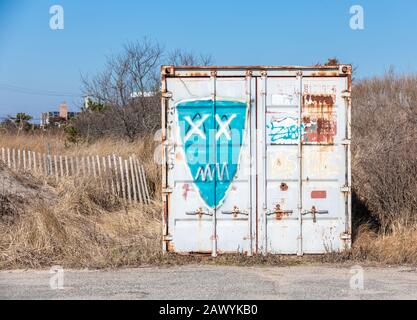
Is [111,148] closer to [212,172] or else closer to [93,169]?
[93,169]

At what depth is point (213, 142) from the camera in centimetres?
910

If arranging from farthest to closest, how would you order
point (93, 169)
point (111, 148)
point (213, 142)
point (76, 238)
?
point (111, 148) → point (93, 169) → point (76, 238) → point (213, 142)

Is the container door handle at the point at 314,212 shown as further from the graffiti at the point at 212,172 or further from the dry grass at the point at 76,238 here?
the dry grass at the point at 76,238

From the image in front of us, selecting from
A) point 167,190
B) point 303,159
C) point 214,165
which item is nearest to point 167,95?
point 214,165

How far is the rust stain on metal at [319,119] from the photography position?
912cm

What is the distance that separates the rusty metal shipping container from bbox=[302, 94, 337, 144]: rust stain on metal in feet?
0.05

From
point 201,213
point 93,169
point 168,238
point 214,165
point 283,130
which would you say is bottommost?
point 168,238

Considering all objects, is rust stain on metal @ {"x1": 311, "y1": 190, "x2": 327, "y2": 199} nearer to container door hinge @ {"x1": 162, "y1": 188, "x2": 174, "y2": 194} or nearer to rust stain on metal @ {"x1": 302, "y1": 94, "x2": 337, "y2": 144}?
rust stain on metal @ {"x1": 302, "y1": 94, "x2": 337, "y2": 144}

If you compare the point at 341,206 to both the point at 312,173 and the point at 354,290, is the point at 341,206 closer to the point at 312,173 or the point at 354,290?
the point at 312,173

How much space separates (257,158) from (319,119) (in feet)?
3.74

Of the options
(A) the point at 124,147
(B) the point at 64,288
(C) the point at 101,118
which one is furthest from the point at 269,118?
(C) the point at 101,118

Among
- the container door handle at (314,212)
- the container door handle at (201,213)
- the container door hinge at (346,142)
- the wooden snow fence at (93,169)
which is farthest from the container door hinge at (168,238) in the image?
the wooden snow fence at (93,169)

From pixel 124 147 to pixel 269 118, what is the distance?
9.38 m

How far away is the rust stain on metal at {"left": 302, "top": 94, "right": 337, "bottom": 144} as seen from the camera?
29.9ft
